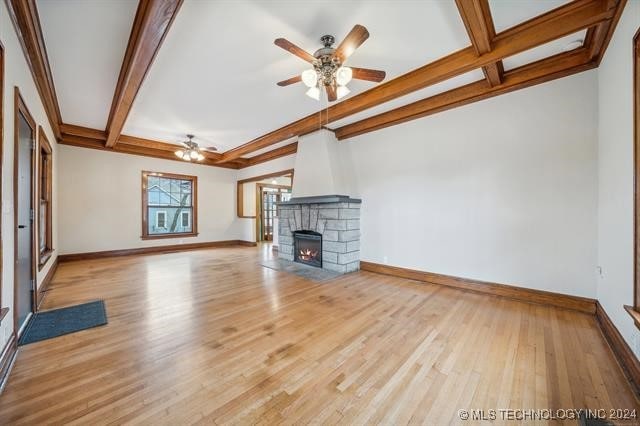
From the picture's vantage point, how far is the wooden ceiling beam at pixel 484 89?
2.70 meters

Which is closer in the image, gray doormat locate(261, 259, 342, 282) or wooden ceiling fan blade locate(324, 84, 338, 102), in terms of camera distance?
wooden ceiling fan blade locate(324, 84, 338, 102)

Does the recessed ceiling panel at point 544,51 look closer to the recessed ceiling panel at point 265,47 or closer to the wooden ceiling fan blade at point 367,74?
the recessed ceiling panel at point 265,47

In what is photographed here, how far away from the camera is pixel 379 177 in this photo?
4.56 meters

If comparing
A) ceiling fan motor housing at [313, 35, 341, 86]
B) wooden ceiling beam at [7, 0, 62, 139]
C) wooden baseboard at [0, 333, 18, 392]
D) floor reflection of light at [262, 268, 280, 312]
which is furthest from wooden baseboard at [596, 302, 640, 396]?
wooden ceiling beam at [7, 0, 62, 139]

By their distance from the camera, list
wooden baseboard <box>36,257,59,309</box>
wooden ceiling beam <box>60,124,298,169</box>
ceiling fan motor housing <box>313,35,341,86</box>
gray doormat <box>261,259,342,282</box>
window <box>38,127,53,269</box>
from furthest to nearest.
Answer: wooden ceiling beam <box>60,124,298,169</box> < gray doormat <box>261,259,342,282</box> < window <box>38,127,53,269</box> < wooden baseboard <box>36,257,59,309</box> < ceiling fan motor housing <box>313,35,341,86</box>

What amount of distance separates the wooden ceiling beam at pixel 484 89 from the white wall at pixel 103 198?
560cm

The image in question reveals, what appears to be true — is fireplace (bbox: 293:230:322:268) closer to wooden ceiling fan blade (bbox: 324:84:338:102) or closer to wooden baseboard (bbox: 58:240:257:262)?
wooden ceiling fan blade (bbox: 324:84:338:102)

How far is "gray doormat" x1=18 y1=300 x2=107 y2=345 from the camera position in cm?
221

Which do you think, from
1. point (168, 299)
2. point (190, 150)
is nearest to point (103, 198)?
point (190, 150)

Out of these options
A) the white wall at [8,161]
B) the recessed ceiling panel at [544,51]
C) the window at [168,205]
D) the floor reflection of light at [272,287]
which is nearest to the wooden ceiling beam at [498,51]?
the recessed ceiling panel at [544,51]

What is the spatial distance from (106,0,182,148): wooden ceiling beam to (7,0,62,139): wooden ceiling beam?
635mm

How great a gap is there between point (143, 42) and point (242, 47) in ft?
2.89

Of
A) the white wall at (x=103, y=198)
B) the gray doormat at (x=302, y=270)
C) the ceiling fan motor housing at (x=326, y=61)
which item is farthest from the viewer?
the white wall at (x=103, y=198)

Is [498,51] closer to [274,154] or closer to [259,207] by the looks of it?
[274,154]
